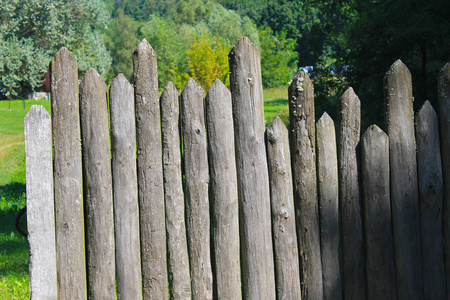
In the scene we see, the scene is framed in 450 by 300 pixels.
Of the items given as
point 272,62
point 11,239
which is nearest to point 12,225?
point 11,239

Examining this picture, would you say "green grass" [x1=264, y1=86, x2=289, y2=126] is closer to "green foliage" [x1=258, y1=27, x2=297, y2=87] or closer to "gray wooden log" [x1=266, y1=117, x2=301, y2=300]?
"gray wooden log" [x1=266, y1=117, x2=301, y2=300]

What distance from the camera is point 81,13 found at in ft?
113

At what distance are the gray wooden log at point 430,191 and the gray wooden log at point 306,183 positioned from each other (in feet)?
2.37

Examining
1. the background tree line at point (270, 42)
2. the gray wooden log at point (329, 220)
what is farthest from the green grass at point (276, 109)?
the gray wooden log at point (329, 220)

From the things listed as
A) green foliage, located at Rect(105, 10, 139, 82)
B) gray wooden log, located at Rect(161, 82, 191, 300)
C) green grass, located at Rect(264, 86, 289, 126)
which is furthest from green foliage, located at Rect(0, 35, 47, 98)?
gray wooden log, located at Rect(161, 82, 191, 300)

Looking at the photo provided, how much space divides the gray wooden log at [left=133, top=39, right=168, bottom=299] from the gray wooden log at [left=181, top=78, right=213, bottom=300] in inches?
6.5

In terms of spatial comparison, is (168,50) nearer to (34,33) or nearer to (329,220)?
(34,33)

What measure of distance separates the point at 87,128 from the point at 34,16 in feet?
105

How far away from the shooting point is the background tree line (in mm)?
8977

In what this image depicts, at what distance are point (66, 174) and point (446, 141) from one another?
96.1 inches

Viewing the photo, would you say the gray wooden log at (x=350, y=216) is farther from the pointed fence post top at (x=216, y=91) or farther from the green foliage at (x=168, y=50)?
the green foliage at (x=168, y=50)

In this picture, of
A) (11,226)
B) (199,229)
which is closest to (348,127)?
(199,229)

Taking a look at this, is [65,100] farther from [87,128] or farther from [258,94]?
[258,94]

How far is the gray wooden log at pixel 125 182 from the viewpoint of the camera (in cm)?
304
